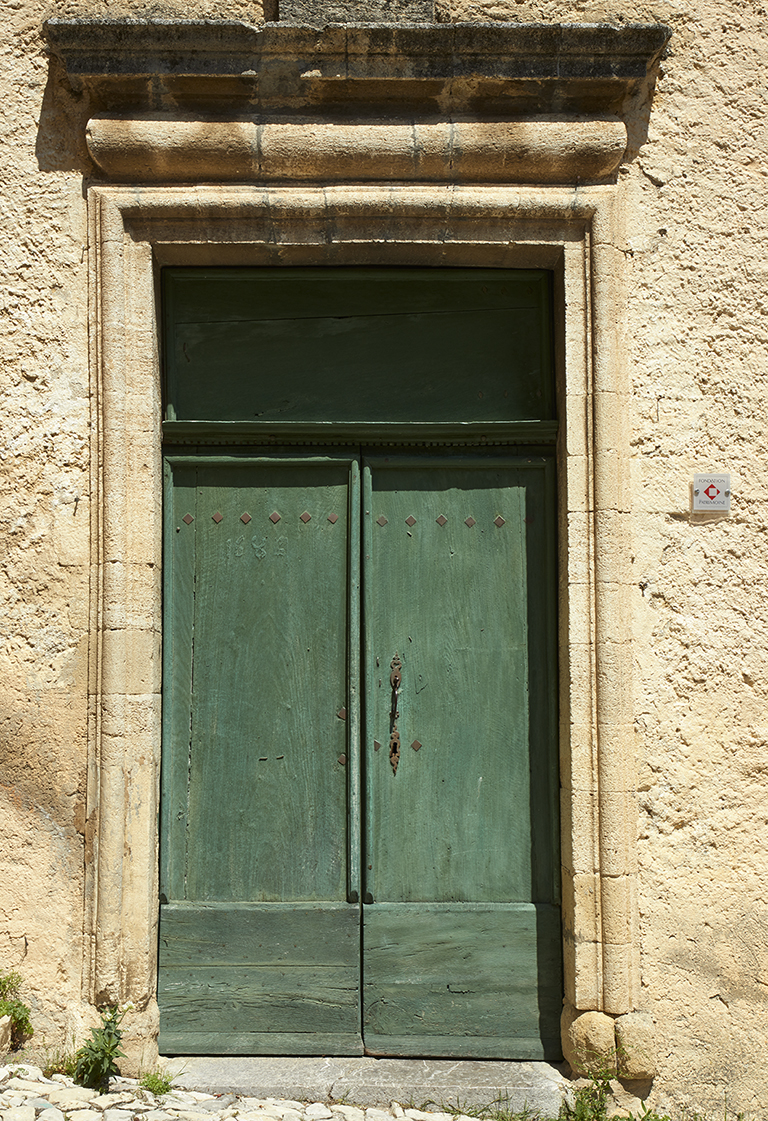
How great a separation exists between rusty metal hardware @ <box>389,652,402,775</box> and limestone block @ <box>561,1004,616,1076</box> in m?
1.02

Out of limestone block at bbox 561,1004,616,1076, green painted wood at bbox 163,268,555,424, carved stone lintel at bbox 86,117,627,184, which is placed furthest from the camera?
green painted wood at bbox 163,268,555,424

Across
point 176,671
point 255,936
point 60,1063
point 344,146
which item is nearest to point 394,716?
point 176,671

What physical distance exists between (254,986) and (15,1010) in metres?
0.78

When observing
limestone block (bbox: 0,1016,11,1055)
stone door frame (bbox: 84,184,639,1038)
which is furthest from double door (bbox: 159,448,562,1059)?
limestone block (bbox: 0,1016,11,1055)

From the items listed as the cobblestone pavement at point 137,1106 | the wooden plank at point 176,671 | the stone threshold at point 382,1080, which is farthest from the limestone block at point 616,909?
the wooden plank at point 176,671

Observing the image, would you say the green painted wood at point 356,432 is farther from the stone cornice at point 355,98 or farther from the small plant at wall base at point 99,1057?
the small plant at wall base at point 99,1057

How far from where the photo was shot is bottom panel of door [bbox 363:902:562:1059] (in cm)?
297

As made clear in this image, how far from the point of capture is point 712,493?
116 inches

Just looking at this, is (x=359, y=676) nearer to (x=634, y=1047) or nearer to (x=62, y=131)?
(x=634, y=1047)

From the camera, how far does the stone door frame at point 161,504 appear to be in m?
2.85

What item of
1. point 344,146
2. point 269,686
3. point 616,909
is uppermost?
point 344,146

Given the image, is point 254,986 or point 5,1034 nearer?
point 5,1034

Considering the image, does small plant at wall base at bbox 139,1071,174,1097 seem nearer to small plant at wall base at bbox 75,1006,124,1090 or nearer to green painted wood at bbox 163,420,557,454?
small plant at wall base at bbox 75,1006,124,1090

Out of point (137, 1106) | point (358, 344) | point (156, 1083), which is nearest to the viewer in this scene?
point (137, 1106)
